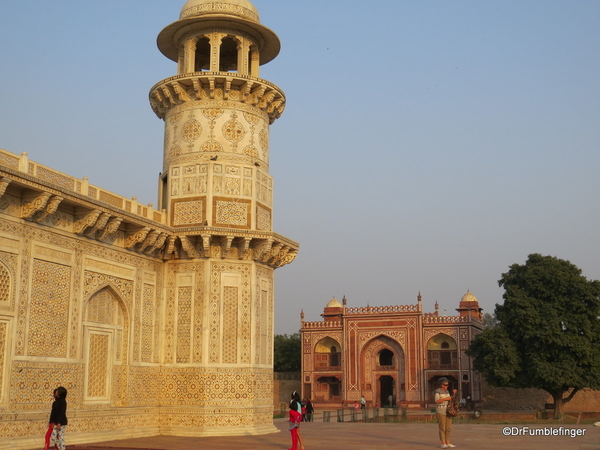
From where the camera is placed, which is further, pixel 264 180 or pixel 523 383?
pixel 523 383

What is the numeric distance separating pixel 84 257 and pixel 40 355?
2.35 metres

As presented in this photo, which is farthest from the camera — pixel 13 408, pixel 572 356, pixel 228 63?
pixel 572 356

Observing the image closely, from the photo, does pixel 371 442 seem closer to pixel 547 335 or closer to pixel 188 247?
pixel 188 247

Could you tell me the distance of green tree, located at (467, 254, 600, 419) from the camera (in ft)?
98.8

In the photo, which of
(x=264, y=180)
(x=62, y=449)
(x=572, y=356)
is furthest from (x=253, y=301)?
(x=572, y=356)

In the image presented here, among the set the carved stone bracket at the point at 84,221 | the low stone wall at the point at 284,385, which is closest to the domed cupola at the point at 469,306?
the low stone wall at the point at 284,385

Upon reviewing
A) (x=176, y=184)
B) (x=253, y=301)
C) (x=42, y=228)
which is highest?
(x=176, y=184)

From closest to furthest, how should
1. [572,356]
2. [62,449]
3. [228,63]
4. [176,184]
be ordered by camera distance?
[62,449]
[176,184]
[228,63]
[572,356]

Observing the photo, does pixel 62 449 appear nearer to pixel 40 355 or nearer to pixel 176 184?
pixel 40 355

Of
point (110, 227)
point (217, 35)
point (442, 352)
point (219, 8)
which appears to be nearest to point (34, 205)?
point (110, 227)

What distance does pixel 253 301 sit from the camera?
685 inches

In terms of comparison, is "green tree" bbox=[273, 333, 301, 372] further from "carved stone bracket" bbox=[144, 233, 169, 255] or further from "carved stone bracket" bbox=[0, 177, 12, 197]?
"carved stone bracket" bbox=[0, 177, 12, 197]

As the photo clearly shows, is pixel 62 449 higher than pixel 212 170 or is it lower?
lower

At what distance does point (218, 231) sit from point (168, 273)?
6.05ft
